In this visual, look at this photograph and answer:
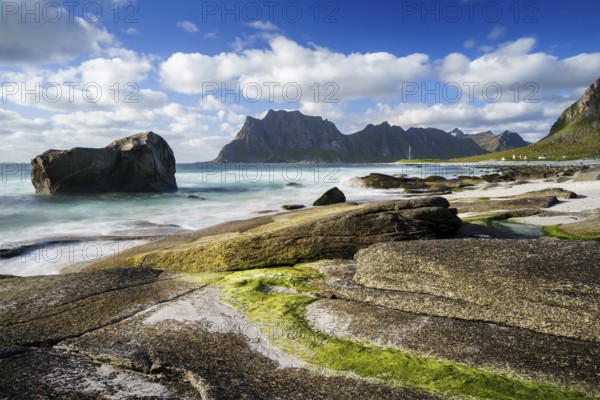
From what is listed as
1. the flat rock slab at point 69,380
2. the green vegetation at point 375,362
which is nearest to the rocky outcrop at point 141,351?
the flat rock slab at point 69,380

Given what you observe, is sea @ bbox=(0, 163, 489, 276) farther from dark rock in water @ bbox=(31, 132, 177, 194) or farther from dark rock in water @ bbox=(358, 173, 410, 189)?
dark rock in water @ bbox=(31, 132, 177, 194)

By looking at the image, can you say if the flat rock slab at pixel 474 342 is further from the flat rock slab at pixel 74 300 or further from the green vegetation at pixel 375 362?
the flat rock slab at pixel 74 300

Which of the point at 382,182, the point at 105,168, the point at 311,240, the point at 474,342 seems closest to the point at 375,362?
the point at 474,342

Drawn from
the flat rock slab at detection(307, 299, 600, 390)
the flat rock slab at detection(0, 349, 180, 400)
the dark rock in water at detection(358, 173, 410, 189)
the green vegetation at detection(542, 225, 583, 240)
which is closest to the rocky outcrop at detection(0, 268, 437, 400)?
the flat rock slab at detection(0, 349, 180, 400)

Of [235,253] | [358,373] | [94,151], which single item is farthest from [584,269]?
[94,151]

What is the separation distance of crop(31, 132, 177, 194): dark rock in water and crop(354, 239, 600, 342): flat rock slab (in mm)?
61331

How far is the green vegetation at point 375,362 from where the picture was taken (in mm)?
5973

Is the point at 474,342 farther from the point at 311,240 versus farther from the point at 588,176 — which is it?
the point at 588,176

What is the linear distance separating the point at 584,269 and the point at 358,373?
613 centimetres

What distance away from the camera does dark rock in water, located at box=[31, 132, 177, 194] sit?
196ft

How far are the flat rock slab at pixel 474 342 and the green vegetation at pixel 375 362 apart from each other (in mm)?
266

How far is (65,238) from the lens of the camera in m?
26.8

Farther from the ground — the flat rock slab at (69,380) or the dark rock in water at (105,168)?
the dark rock in water at (105,168)

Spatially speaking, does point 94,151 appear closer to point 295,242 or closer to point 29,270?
point 29,270
